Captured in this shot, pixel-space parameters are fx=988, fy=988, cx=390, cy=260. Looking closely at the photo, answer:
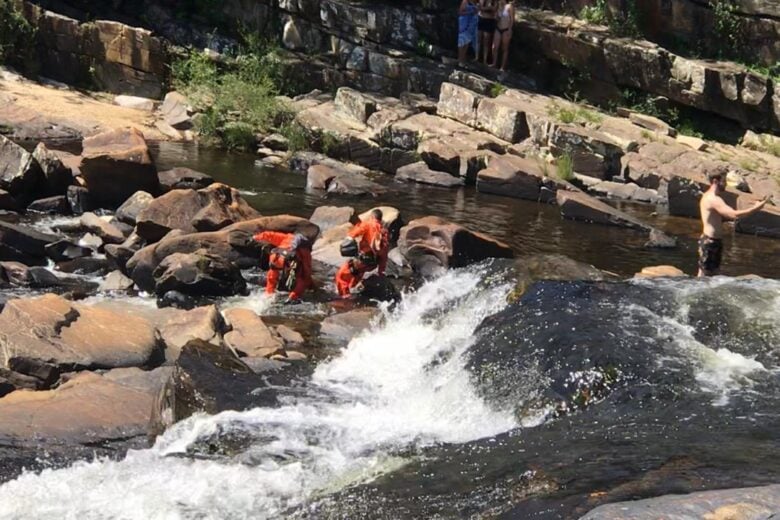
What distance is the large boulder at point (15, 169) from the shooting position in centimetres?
1516

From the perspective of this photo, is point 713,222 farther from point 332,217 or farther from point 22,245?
point 22,245

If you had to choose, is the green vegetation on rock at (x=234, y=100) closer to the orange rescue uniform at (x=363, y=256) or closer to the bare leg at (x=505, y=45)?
the bare leg at (x=505, y=45)

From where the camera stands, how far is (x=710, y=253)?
12.6m

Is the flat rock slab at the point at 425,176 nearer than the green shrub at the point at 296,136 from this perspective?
Yes

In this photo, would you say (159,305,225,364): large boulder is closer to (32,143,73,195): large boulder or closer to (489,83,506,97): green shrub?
(32,143,73,195): large boulder

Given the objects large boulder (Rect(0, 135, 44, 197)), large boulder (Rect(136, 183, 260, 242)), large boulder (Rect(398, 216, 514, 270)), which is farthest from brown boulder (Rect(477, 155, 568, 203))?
large boulder (Rect(0, 135, 44, 197))

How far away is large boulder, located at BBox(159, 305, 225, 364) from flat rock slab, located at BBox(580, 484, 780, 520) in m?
5.38

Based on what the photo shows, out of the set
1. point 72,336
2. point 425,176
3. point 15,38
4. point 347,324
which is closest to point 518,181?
point 425,176

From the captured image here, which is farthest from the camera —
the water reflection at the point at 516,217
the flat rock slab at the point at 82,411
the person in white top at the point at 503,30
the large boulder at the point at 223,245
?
the person in white top at the point at 503,30

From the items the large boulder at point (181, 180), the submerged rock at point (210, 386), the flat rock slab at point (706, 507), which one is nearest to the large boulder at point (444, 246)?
the large boulder at point (181, 180)

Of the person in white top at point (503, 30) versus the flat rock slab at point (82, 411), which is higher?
the person in white top at point (503, 30)

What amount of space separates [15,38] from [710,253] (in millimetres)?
18773

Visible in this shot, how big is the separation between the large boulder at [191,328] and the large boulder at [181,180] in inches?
243

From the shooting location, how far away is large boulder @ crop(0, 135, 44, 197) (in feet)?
49.7
